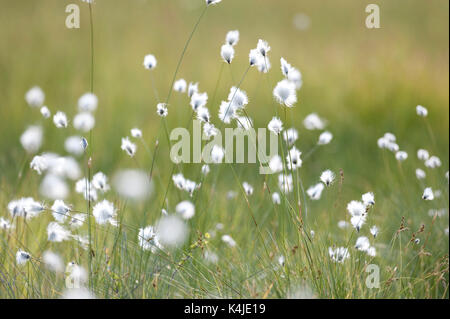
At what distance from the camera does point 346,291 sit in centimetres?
173

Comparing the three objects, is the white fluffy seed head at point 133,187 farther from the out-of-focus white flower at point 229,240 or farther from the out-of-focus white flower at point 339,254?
the out-of-focus white flower at point 339,254

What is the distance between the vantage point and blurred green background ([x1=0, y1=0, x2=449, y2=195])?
13.1 feet

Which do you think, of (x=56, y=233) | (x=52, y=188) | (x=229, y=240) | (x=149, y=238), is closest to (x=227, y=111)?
(x=149, y=238)

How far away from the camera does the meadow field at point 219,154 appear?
181cm

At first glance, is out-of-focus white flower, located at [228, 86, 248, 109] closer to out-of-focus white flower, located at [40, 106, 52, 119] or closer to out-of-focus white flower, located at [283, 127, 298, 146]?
out-of-focus white flower, located at [283, 127, 298, 146]

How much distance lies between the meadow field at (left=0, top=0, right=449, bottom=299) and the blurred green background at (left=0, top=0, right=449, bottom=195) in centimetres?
2

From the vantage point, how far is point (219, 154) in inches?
86.1

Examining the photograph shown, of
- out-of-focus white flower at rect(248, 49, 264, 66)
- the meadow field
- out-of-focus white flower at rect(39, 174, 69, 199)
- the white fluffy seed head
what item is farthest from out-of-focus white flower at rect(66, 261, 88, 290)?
out-of-focus white flower at rect(248, 49, 264, 66)

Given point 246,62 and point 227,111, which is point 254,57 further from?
point 246,62

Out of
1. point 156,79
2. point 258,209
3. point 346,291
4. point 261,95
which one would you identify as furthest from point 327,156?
point 346,291

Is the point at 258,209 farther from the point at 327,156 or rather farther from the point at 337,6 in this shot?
the point at 337,6

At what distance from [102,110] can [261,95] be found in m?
1.37

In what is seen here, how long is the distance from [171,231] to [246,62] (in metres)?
2.88

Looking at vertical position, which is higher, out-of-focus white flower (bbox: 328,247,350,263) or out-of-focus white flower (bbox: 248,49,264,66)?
out-of-focus white flower (bbox: 248,49,264,66)
